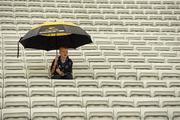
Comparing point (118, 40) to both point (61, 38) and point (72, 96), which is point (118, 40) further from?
point (72, 96)

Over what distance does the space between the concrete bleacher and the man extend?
0.20 metres

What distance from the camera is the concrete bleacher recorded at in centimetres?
528

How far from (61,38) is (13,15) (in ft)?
10.2

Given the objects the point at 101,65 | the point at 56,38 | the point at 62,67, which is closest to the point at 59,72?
the point at 62,67

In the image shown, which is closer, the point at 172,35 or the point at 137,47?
the point at 137,47

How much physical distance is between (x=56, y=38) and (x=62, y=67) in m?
0.66

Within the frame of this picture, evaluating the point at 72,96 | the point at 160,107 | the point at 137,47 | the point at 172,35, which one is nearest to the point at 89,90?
the point at 72,96

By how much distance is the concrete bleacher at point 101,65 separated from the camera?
5277 millimetres

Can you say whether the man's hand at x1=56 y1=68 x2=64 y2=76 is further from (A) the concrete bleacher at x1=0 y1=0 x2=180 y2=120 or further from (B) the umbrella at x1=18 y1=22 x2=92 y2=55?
(B) the umbrella at x1=18 y1=22 x2=92 y2=55

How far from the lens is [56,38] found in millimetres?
6590

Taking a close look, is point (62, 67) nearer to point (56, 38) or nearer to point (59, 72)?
point (59, 72)

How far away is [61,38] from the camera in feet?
21.6

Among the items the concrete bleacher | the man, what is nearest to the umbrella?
the man

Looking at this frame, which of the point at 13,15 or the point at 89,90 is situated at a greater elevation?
the point at 13,15
